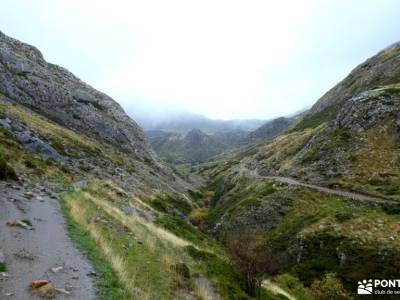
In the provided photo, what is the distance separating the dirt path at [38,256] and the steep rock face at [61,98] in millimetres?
71783

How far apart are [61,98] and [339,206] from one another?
3145 inches

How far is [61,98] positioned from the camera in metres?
96.5

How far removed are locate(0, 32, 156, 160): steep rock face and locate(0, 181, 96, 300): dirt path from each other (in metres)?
71.8

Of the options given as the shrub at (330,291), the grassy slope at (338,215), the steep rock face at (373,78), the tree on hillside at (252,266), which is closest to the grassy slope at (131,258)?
the tree on hillside at (252,266)

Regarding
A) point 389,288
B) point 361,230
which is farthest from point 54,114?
point 389,288

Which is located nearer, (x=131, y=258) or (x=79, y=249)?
(x=79, y=249)

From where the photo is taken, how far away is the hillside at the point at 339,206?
3706 centimetres

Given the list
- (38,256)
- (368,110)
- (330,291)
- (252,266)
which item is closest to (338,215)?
(330,291)

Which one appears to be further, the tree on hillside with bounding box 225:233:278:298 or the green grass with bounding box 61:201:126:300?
the tree on hillside with bounding box 225:233:278:298

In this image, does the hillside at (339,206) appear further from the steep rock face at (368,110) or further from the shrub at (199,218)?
the shrub at (199,218)

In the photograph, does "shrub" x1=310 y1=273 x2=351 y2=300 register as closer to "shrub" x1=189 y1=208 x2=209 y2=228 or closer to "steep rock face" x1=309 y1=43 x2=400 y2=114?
"shrub" x1=189 y1=208 x2=209 y2=228

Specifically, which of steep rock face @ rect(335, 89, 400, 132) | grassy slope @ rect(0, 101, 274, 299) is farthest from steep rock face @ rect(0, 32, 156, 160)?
steep rock face @ rect(335, 89, 400, 132)

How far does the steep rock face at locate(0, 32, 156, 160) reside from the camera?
287 ft

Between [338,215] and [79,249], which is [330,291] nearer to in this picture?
[338,215]
